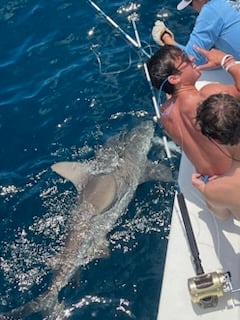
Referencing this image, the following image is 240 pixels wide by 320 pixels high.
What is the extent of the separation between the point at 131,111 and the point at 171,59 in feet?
6.86

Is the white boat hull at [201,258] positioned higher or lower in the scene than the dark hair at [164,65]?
lower

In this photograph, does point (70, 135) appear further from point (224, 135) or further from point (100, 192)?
point (224, 135)

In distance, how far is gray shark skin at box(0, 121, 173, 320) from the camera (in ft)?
17.8

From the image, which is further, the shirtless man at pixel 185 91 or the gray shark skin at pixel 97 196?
the gray shark skin at pixel 97 196

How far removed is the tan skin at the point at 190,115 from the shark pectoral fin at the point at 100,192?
1179 mm

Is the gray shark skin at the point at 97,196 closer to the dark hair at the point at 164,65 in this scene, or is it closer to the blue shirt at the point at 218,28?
the blue shirt at the point at 218,28

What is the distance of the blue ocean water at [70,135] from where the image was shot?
5.40 metres

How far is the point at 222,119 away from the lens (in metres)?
3.81

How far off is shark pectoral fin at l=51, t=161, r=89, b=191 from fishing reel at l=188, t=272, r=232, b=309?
2373 mm

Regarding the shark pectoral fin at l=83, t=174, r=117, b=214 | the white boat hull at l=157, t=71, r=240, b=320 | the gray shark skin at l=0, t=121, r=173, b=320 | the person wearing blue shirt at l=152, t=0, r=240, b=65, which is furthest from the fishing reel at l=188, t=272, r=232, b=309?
the person wearing blue shirt at l=152, t=0, r=240, b=65

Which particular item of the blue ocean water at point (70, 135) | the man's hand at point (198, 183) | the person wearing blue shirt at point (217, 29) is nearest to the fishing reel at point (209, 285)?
the man's hand at point (198, 183)

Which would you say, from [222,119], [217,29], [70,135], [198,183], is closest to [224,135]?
[222,119]

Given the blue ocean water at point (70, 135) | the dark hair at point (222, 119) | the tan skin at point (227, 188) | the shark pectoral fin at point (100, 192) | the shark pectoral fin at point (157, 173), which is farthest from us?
the shark pectoral fin at point (157, 173)

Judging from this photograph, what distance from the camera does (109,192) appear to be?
242 inches
